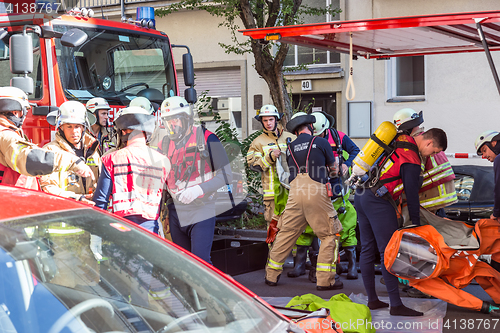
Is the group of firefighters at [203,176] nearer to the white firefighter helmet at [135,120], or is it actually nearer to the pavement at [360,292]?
the white firefighter helmet at [135,120]

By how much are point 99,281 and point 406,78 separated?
1171 cm

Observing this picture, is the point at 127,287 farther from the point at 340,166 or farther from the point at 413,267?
the point at 340,166

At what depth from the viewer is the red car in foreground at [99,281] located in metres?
1.73

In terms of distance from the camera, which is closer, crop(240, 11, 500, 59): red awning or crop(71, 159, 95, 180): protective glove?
crop(240, 11, 500, 59): red awning

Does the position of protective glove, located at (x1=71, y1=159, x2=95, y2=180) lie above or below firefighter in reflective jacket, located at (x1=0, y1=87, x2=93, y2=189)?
below

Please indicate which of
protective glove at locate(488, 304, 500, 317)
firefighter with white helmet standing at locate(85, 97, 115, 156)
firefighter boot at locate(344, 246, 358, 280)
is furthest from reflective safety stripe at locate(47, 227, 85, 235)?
firefighter boot at locate(344, 246, 358, 280)

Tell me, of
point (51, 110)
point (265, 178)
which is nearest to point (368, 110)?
point (265, 178)

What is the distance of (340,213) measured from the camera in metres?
6.45

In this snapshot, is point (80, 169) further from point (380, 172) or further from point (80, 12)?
point (80, 12)

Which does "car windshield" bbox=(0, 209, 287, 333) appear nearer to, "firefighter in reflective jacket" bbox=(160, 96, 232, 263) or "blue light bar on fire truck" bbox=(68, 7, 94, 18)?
"firefighter in reflective jacket" bbox=(160, 96, 232, 263)

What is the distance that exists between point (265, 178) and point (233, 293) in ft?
15.7

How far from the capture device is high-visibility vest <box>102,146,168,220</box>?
3900 millimetres

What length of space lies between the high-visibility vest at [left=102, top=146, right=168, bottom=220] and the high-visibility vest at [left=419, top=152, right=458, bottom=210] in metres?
2.72

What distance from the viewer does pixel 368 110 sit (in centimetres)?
1251
